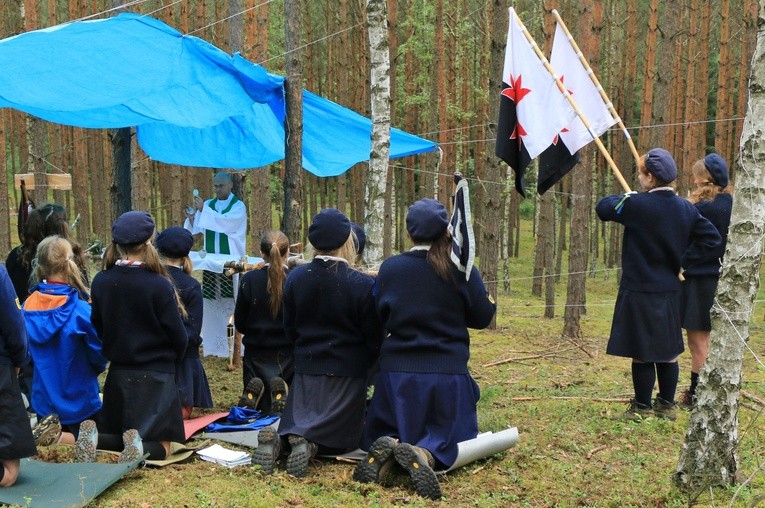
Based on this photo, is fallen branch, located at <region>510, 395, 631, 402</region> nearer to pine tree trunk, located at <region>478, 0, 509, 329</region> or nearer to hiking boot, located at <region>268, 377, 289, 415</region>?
hiking boot, located at <region>268, 377, 289, 415</region>

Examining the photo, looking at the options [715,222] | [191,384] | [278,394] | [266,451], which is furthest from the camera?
[715,222]

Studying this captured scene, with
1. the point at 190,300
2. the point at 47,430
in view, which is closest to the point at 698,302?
the point at 190,300

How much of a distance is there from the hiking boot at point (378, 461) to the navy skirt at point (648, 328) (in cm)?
220

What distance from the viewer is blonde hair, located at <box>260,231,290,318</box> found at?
250 inches

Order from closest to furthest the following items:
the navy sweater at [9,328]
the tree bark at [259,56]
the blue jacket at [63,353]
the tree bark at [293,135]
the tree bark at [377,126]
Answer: the navy sweater at [9,328] < the blue jacket at [63,353] < the tree bark at [377,126] < the tree bark at [293,135] < the tree bark at [259,56]

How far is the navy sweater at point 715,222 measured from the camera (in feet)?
21.0

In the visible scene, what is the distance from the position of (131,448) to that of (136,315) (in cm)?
82

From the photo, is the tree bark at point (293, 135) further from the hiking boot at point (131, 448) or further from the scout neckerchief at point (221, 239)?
the hiking boot at point (131, 448)

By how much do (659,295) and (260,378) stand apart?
10.5ft

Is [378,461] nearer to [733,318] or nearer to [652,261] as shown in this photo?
[733,318]

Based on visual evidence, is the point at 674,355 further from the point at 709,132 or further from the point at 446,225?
the point at 709,132

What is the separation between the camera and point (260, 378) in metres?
6.53

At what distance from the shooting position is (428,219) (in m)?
4.79

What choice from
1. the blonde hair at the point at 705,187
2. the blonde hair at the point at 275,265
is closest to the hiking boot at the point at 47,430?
the blonde hair at the point at 275,265
